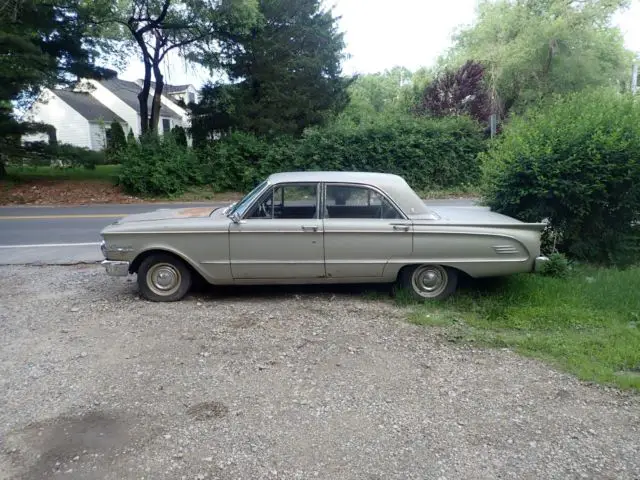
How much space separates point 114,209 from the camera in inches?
590

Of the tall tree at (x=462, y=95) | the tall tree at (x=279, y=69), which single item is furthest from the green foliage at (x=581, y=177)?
the tall tree at (x=462, y=95)

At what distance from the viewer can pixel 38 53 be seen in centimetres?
1745

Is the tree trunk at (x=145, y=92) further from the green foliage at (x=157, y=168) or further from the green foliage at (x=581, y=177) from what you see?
the green foliage at (x=581, y=177)

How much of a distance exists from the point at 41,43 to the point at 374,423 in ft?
69.7

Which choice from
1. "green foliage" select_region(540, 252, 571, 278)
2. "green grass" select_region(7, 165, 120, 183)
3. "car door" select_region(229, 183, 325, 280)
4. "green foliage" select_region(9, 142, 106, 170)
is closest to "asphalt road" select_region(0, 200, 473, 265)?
"car door" select_region(229, 183, 325, 280)

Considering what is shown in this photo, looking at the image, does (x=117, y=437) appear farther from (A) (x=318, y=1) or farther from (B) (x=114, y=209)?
(A) (x=318, y=1)

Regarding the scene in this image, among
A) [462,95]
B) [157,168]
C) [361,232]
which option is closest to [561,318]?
[361,232]

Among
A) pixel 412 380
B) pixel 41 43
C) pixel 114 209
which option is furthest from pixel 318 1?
pixel 412 380

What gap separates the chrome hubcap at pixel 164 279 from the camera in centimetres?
552

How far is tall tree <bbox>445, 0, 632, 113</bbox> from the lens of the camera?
888 inches

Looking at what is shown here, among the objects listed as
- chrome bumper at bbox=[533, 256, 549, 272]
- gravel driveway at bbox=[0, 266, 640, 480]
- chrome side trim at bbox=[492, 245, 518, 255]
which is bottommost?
gravel driveway at bbox=[0, 266, 640, 480]

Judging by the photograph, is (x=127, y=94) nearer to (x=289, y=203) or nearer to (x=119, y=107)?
(x=119, y=107)

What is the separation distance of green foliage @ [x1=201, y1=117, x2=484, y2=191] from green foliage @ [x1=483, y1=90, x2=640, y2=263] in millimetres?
11750

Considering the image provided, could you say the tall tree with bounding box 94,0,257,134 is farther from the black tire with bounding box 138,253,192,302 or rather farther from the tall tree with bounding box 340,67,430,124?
the black tire with bounding box 138,253,192,302
